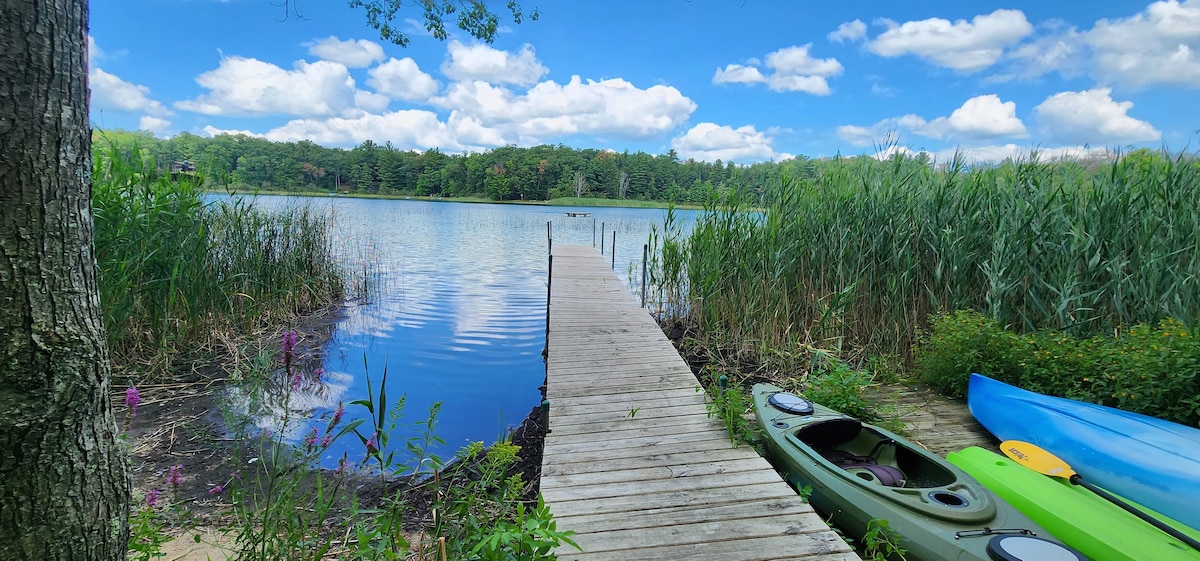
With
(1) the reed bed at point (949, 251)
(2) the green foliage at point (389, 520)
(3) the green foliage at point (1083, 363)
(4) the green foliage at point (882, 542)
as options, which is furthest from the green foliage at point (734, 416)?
(1) the reed bed at point (949, 251)

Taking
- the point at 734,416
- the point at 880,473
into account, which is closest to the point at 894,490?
the point at 880,473

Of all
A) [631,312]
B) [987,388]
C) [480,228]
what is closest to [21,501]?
[987,388]

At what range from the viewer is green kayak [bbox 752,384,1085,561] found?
2.14 metres

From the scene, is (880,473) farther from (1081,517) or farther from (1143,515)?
(1143,515)

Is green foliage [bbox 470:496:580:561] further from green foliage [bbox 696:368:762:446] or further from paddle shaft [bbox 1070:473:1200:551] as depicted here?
paddle shaft [bbox 1070:473:1200:551]

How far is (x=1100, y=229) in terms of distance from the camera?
14.4ft

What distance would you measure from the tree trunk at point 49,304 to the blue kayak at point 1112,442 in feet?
13.7

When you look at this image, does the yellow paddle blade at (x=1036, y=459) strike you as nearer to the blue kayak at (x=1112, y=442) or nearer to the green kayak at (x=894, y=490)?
the blue kayak at (x=1112, y=442)

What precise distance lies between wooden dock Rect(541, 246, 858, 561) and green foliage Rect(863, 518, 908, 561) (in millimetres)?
105

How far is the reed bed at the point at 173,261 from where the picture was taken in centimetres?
439

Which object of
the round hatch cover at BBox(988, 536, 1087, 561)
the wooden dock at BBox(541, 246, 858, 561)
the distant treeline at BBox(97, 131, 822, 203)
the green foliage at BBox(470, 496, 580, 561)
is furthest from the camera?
the distant treeline at BBox(97, 131, 822, 203)

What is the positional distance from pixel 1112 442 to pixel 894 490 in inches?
59.9

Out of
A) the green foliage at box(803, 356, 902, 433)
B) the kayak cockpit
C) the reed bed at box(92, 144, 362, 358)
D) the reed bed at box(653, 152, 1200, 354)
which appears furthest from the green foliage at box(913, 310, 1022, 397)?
the reed bed at box(92, 144, 362, 358)

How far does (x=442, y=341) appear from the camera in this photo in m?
7.77
